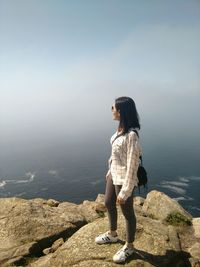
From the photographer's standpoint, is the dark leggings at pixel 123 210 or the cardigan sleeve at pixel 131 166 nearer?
the cardigan sleeve at pixel 131 166

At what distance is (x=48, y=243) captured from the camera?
484 inches

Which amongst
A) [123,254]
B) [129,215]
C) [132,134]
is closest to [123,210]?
[129,215]

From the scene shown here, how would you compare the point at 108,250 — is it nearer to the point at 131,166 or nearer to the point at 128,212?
the point at 128,212

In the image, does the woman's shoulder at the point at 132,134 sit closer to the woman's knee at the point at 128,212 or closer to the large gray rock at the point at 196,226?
the woman's knee at the point at 128,212

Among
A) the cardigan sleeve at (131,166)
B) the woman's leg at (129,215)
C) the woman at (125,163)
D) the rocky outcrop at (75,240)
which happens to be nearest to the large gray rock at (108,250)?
the rocky outcrop at (75,240)

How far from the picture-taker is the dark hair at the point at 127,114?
8789mm

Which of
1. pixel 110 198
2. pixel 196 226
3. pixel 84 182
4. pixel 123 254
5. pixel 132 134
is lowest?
pixel 84 182

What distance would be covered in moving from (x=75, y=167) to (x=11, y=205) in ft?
603

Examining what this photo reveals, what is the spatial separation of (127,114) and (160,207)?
919 cm

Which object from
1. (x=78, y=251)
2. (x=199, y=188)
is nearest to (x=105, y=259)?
(x=78, y=251)

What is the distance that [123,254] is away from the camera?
930 centimetres

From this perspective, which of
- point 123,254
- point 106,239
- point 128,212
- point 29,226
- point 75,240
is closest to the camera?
point 128,212

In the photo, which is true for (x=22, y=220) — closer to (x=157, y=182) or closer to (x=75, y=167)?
(x=157, y=182)

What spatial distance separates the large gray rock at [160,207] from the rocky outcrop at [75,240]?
0.08 meters
